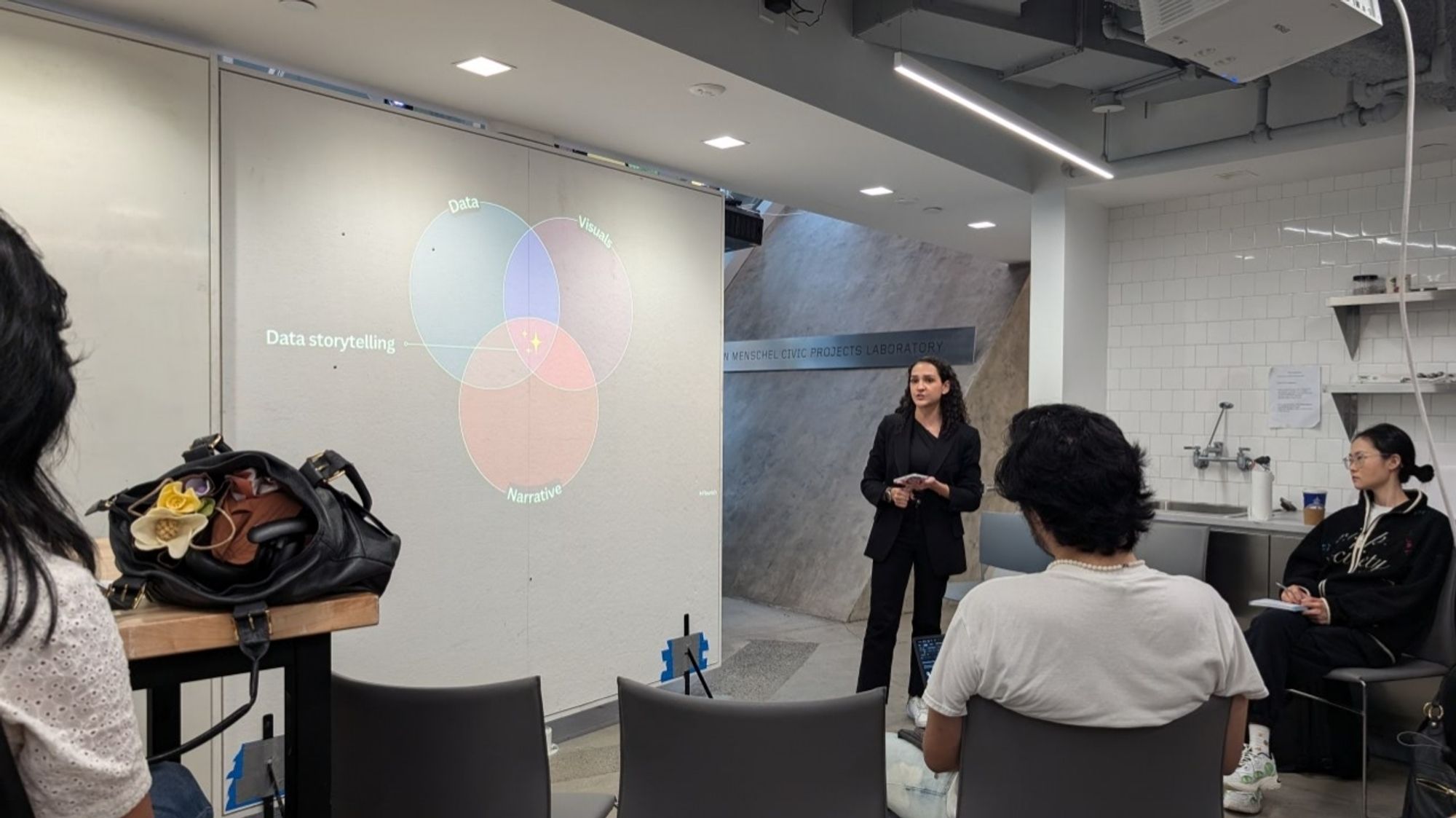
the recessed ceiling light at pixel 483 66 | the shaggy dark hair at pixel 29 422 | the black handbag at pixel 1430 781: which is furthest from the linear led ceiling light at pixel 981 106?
the shaggy dark hair at pixel 29 422

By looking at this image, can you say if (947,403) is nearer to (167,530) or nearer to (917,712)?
(917,712)

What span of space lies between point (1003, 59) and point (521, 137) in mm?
2205

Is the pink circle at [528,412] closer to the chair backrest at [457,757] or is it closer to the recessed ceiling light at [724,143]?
the recessed ceiling light at [724,143]

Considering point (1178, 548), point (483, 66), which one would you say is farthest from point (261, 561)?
point (1178, 548)

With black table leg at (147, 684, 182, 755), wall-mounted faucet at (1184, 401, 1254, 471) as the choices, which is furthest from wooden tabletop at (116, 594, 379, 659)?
wall-mounted faucet at (1184, 401, 1254, 471)

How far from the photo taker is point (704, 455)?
4.64 meters

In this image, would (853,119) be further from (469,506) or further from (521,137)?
(469,506)

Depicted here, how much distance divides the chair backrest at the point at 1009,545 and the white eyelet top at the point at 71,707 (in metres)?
4.16

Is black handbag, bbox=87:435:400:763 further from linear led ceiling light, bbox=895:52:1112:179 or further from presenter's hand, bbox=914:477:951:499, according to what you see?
linear led ceiling light, bbox=895:52:1112:179

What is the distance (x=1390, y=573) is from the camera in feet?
11.4

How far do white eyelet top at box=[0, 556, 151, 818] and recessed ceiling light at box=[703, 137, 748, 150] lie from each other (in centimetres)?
341

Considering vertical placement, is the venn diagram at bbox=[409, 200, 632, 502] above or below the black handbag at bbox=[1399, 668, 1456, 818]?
above

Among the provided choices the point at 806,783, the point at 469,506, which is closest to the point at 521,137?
the point at 469,506

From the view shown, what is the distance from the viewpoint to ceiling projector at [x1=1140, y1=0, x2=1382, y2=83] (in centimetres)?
170
